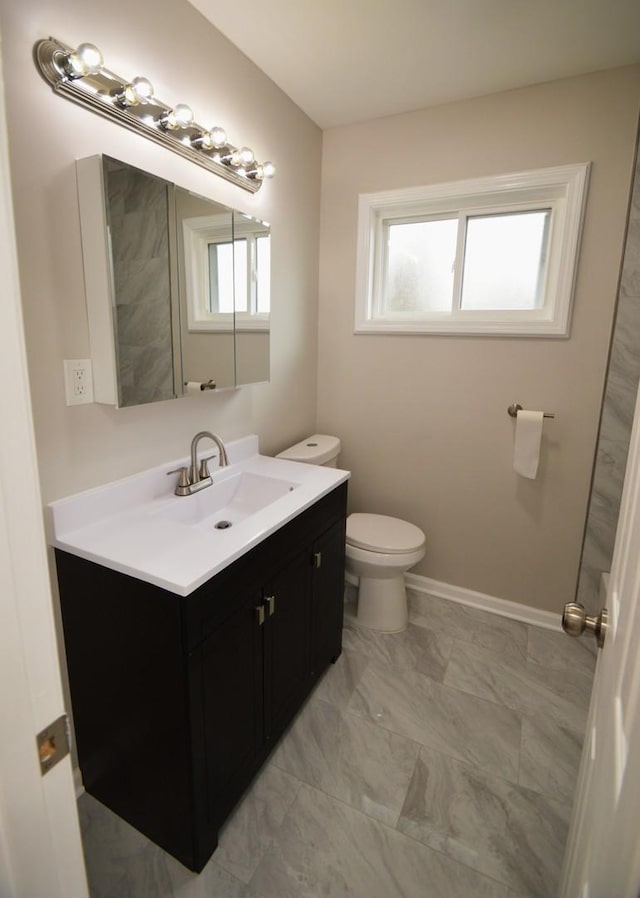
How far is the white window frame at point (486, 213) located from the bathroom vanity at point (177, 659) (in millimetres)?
1336

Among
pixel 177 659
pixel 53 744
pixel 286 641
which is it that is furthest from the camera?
pixel 286 641

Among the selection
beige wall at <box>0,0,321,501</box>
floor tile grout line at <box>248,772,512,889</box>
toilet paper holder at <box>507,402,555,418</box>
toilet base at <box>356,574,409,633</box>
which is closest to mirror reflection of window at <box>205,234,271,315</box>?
beige wall at <box>0,0,321,501</box>

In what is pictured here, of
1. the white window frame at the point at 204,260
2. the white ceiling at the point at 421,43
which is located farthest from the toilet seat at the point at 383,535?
the white ceiling at the point at 421,43

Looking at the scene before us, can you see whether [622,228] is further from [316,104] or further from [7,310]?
[7,310]

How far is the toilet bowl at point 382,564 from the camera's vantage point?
216 cm

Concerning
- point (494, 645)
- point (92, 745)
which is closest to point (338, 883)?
point (92, 745)

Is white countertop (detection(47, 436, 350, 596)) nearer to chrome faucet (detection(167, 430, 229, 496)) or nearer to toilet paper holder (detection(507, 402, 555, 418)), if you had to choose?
chrome faucet (detection(167, 430, 229, 496))

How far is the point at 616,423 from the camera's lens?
6.69 feet

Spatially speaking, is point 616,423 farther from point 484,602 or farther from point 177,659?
point 177,659

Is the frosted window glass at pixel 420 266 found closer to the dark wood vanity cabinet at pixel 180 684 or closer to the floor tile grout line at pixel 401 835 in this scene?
the dark wood vanity cabinet at pixel 180 684

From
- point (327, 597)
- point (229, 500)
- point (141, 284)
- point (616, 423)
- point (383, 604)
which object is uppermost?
point (141, 284)

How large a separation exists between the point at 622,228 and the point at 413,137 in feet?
3.50

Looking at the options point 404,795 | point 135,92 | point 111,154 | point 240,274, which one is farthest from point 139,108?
point 404,795

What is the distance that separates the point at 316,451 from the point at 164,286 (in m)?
1.15
